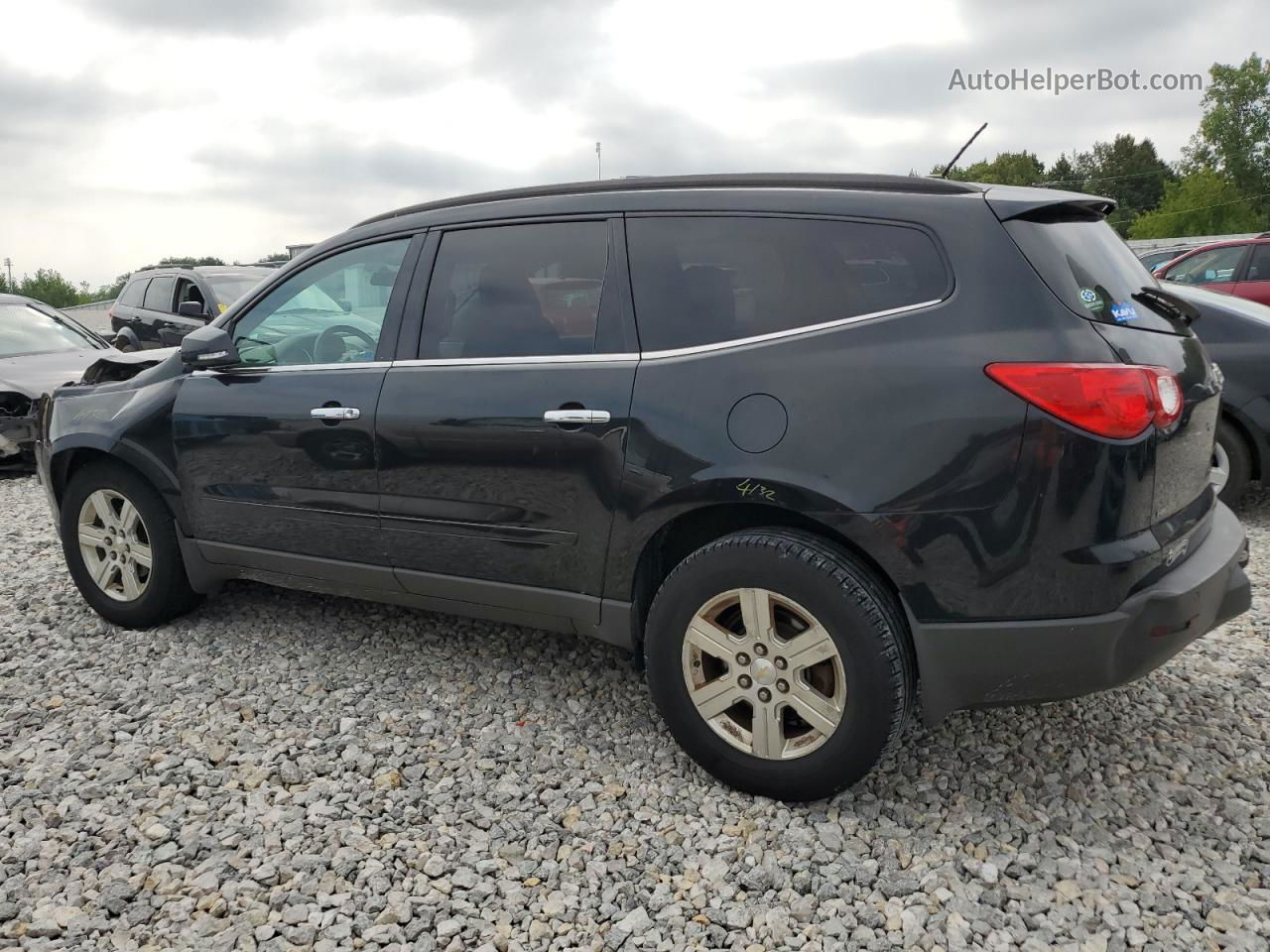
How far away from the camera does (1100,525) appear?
2564 mm

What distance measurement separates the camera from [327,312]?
4.04 metres

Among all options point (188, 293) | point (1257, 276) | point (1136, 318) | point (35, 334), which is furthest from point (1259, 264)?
point (35, 334)

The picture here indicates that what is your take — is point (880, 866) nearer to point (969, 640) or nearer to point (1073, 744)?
point (969, 640)

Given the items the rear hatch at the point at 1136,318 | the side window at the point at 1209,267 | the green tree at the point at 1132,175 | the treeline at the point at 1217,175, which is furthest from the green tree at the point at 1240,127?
the rear hatch at the point at 1136,318

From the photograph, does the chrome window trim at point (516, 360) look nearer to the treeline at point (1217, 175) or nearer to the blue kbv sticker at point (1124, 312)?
the blue kbv sticker at point (1124, 312)

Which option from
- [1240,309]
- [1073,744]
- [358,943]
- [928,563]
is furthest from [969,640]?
[1240,309]

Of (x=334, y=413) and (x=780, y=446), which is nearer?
(x=780, y=446)

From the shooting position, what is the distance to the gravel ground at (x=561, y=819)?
8.34 feet

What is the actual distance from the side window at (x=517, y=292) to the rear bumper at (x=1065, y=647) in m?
1.43

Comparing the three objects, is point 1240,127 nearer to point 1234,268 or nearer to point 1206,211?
point 1206,211

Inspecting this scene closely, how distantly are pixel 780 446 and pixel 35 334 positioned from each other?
385 inches

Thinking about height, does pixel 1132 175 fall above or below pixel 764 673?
above

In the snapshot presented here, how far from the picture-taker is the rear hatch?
2.67 metres

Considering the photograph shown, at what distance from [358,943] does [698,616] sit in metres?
1.25
